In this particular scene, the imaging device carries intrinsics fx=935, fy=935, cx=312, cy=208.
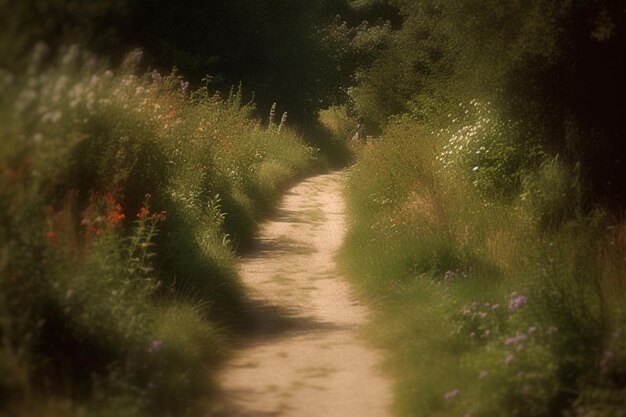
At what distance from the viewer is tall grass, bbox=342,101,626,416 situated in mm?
7109

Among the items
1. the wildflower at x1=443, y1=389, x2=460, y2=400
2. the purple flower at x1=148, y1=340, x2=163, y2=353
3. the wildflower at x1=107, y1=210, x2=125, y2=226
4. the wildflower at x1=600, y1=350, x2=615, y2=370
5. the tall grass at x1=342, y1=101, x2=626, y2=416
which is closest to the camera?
the wildflower at x1=600, y1=350, x2=615, y2=370

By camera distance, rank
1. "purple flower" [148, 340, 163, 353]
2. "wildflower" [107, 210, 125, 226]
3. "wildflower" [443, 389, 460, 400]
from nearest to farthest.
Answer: "wildflower" [443, 389, 460, 400] < "purple flower" [148, 340, 163, 353] < "wildflower" [107, 210, 125, 226]

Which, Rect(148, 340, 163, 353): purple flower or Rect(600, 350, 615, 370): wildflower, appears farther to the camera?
Rect(148, 340, 163, 353): purple flower

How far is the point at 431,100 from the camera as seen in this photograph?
19312 millimetres

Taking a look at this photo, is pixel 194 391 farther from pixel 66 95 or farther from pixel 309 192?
pixel 309 192

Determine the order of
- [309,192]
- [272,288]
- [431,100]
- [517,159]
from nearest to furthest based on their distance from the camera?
[272,288]
[517,159]
[431,100]
[309,192]

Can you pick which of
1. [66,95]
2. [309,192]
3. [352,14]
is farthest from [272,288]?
[352,14]

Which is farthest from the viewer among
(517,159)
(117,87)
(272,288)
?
(517,159)

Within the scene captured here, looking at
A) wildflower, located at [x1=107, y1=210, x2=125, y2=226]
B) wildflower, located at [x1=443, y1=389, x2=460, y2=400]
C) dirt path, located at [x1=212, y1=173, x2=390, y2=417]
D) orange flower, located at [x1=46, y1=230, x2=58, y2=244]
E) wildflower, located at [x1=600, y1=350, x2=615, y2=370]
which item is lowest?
dirt path, located at [x1=212, y1=173, x2=390, y2=417]

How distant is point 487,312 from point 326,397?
1760 mm

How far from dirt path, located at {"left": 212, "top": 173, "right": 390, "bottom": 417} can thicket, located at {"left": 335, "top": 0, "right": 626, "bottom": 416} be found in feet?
1.18

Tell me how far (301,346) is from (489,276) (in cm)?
233

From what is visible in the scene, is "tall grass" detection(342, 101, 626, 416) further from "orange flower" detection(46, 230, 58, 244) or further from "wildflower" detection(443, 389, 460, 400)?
"orange flower" detection(46, 230, 58, 244)

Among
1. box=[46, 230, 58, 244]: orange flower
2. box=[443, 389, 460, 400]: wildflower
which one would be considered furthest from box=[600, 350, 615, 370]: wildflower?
box=[46, 230, 58, 244]: orange flower
